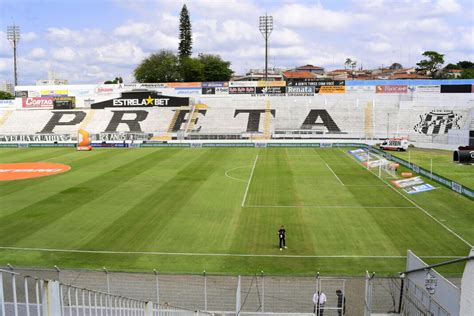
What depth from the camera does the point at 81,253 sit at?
21438mm

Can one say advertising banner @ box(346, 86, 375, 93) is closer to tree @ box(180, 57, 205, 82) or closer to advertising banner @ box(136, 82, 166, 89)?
advertising banner @ box(136, 82, 166, 89)

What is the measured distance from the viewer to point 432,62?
13288cm

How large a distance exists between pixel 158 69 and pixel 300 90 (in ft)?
156

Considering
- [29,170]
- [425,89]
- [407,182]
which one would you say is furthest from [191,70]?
[407,182]

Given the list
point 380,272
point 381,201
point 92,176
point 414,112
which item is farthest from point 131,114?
point 380,272

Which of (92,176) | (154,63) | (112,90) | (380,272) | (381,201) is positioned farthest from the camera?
(154,63)

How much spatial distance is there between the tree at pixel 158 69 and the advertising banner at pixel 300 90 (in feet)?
143

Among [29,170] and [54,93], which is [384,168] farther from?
[54,93]

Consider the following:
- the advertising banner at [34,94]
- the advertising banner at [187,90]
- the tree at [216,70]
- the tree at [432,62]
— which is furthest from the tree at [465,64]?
the advertising banner at [34,94]

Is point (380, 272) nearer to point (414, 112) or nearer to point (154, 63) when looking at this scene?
point (414, 112)

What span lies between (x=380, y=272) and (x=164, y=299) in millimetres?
9034

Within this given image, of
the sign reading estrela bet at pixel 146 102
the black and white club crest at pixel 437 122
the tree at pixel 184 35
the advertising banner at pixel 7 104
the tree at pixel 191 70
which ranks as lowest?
the black and white club crest at pixel 437 122

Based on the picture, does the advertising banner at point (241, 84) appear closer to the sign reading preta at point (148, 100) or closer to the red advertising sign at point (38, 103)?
the sign reading preta at point (148, 100)

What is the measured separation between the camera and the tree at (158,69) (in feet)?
397
